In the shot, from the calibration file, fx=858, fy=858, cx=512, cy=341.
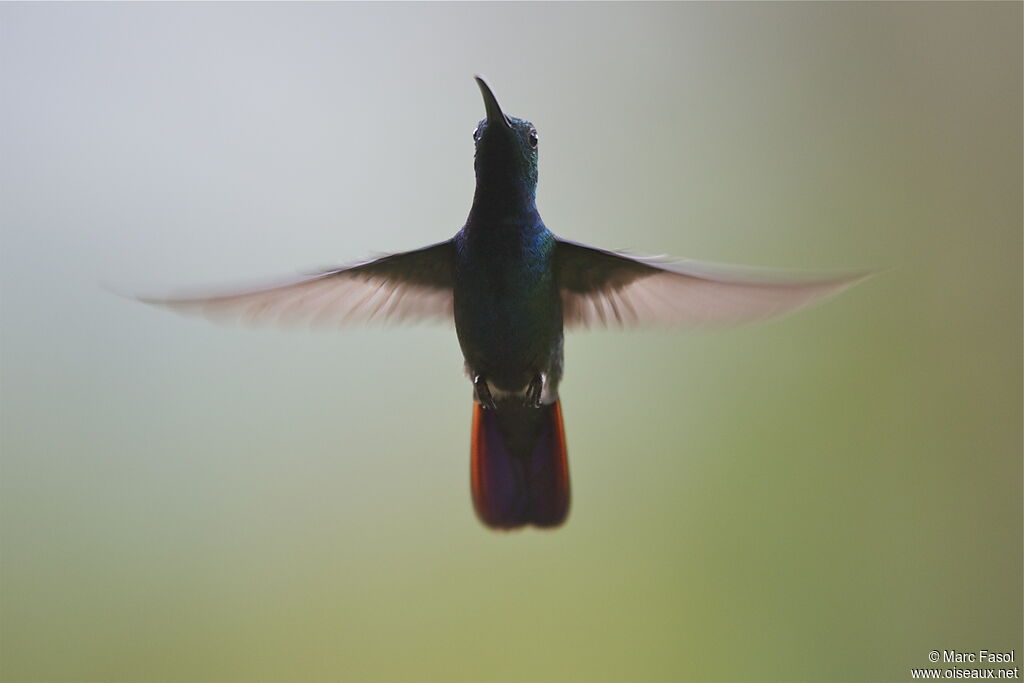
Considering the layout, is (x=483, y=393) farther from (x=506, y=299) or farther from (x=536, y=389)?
(x=506, y=299)

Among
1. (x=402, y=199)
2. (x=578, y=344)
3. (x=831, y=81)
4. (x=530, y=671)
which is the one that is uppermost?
(x=831, y=81)

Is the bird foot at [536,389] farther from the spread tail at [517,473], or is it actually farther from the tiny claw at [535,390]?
the spread tail at [517,473]

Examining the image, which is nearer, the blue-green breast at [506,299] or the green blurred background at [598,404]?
the blue-green breast at [506,299]

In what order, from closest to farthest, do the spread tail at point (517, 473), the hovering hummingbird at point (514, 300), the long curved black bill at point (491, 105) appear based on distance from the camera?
1. the long curved black bill at point (491, 105)
2. the hovering hummingbird at point (514, 300)
3. the spread tail at point (517, 473)

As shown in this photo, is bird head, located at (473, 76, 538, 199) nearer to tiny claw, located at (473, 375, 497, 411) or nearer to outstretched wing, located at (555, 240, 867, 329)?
outstretched wing, located at (555, 240, 867, 329)

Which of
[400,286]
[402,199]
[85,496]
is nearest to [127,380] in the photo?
[85,496]

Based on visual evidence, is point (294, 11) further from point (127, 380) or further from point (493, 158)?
point (493, 158)

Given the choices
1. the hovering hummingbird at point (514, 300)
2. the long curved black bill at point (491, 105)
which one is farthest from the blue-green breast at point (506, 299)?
the long curved black bill at point (491, 105)
